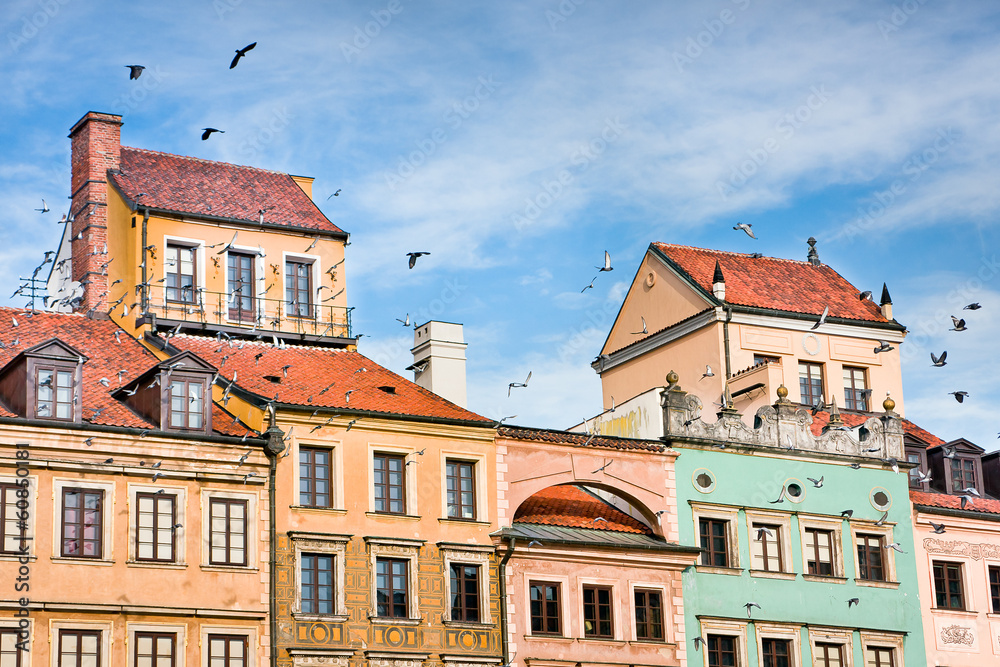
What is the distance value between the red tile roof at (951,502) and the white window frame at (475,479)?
49.3 ft

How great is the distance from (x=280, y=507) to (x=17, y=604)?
7.14 m

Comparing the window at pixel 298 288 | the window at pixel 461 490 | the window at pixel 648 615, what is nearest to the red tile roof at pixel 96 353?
the window at pixel 298 288

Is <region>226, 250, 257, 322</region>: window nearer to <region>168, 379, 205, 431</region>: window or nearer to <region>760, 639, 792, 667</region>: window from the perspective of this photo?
<region>168, 379, 205, 431</region>: window

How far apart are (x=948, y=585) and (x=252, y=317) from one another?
22885mm

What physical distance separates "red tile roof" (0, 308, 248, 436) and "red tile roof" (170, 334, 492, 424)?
1481mm

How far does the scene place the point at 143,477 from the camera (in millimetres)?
42531

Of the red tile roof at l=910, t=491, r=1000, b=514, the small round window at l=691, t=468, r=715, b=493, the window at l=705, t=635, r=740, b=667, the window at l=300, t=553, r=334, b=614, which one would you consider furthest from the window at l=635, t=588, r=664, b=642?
the red tile roof at l=910, t=491, r=1000, b=514

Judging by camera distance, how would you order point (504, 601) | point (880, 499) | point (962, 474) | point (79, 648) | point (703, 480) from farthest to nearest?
point (962, 474), point (880, 499), point (703, 480), point (504, 601), point (79, 648)

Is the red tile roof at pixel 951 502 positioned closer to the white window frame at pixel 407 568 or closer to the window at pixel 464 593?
the window at pixel 464 593

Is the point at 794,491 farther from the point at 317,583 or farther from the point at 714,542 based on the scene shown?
the point at 317,583

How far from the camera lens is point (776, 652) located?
50562 mm

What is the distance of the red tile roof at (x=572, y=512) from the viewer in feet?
163

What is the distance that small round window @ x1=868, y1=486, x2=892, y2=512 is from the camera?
53.8 meters

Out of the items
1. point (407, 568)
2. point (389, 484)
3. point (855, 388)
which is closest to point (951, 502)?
point (855, 388)
